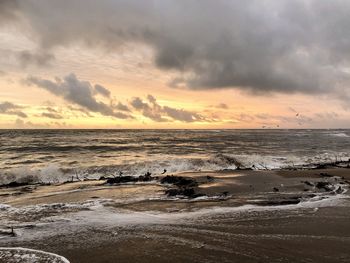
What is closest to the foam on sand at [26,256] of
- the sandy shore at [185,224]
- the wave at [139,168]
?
the sandy shore at [185,224]

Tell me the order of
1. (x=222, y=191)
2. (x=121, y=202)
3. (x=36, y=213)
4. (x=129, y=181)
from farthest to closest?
(x=129, y=181)
(x=222, y=191)
(x=121, y=202)
(x=36, y=213)

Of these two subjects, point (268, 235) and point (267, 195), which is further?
point (267, 195)

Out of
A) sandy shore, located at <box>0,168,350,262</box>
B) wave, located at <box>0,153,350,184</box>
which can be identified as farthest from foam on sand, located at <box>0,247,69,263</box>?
wave, located at <box>0,153,350,184</box>

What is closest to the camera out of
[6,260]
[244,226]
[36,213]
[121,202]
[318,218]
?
[6,260]

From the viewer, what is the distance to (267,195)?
51.9ft

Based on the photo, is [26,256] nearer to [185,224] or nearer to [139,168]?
[185,224]

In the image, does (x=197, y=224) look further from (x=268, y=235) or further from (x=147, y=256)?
(x=147, y=256)

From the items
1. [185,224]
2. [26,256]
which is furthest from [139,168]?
[26,256]

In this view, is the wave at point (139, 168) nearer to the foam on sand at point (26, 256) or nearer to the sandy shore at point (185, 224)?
the sandy shore at point (185, 224)

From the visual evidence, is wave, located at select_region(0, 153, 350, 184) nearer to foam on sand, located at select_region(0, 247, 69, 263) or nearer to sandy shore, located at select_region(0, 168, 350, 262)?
sandy shore, located at select_region(0, 168, 350, 262)

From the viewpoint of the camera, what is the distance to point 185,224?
10930 millimetres

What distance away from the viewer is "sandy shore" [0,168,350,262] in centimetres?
848

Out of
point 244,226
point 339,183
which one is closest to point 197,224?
point 244,226

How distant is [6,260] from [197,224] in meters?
5.46
